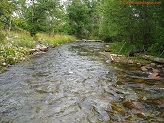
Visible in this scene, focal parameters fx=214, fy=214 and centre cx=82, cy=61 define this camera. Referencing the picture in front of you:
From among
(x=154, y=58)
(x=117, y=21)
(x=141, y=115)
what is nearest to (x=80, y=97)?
(x=141, y=115)

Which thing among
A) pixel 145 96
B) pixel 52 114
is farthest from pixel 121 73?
pixel 52 114

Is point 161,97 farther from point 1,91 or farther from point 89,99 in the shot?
point 1,91

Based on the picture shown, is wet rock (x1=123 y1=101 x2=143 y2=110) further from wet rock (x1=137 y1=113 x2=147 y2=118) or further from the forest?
the forest

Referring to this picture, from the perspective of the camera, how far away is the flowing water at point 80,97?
6.88 m

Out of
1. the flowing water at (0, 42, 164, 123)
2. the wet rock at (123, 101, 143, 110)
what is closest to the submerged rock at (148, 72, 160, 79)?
the flowing water at (0, 42, 164, 123)

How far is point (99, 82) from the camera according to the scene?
1101cm

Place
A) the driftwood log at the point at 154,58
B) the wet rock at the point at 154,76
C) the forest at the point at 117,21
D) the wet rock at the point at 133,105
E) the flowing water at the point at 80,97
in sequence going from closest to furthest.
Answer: the flowing water at the point at 80,97, the wet rock at the point at 133,105, the wet rock at the point at 154,76, the driftwood log at the point at 154,58, the forest at the point at 117,21

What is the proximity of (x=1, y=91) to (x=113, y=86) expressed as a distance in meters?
5.08

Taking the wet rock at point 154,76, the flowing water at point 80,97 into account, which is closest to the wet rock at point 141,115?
the flowing water at point 80,97

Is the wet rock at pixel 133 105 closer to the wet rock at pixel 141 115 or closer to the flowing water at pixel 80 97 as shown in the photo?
the flowing water at pixel 80 97

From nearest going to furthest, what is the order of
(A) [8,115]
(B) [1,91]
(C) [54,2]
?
1. (A) [8,115]
2. (B) [1,91]
3. (C) [54,2]

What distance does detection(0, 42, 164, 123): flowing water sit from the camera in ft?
22.6

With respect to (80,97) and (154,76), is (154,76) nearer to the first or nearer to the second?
Result: (154,76)

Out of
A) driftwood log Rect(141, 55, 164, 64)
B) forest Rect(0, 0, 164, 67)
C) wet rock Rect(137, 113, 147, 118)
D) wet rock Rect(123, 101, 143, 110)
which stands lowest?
wet rock Rect(137, 113, 147, 118)
